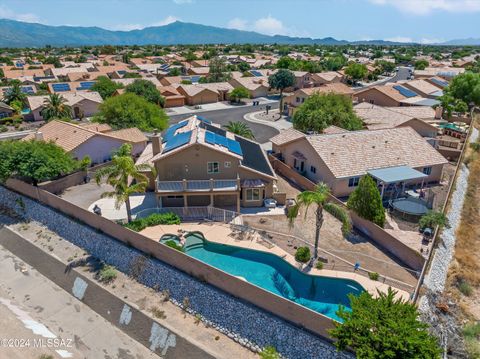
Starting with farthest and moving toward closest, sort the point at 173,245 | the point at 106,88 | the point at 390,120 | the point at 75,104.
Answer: the point at 106,88
the point at 75,104
the point at 390,120
the point at 173,245

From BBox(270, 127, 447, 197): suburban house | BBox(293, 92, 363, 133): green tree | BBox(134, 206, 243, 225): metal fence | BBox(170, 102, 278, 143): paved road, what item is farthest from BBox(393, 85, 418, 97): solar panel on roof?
BBox(134, 206, 243, 225): metal fence

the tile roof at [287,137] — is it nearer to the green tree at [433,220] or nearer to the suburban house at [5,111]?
the green tree at [433,220]

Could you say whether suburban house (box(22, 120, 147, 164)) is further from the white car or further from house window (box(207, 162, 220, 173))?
the white car

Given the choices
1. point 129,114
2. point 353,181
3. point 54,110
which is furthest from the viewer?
point 54,110

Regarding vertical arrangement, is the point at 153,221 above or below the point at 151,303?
above

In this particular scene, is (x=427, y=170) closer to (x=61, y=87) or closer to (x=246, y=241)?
(x=246, y=241)

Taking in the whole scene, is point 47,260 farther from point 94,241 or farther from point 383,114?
point 383,114

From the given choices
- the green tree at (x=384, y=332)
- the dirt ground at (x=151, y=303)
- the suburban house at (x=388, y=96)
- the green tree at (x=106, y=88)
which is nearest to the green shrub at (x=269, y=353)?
the dirt ground at (x=151, y=303)

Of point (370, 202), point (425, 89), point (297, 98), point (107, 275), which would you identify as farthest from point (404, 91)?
point (107, 275)
